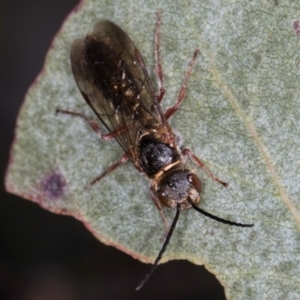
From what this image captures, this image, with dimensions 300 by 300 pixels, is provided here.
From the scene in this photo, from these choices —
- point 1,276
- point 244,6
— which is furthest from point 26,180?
point 244,6

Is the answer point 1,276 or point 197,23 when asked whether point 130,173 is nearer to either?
point 197,23

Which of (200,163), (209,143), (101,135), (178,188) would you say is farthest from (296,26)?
(101,135)

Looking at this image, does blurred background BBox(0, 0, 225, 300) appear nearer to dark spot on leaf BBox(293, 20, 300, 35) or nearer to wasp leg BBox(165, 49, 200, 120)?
wasp leg BBox(165, 49, 200, 120)

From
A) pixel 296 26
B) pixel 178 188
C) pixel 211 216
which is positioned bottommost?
pixel 211 216

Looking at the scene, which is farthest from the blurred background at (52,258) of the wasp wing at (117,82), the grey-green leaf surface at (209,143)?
the wasp wing at (117,82)

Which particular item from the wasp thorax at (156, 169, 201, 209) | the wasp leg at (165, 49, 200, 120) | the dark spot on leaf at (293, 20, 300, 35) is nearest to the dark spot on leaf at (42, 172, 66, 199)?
the wasp thorax at (156, 169, 201, 209)

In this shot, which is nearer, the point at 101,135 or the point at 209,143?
the point at 209,143

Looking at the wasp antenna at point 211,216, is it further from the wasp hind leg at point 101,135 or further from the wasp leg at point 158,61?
the wasp leg at point 158,61

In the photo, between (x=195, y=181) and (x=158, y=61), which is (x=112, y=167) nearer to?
(x=195, y=181)
